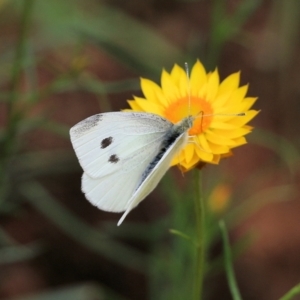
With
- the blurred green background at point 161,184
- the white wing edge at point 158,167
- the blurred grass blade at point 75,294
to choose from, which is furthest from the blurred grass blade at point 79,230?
the white wing edge at point 158,167

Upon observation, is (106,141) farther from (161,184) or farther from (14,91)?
(161,184)

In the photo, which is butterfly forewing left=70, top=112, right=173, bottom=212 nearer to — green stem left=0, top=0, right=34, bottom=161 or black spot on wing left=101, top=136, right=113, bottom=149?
black spot on wing left=101, top=136, right=113, bottom=149

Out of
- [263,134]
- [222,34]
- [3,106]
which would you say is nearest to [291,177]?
[263,134]

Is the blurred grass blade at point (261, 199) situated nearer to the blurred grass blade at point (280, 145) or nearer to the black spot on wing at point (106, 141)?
the blurred grass blade at point (280, 145)

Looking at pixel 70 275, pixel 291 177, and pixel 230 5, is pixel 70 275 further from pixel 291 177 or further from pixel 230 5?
pixel 230 5

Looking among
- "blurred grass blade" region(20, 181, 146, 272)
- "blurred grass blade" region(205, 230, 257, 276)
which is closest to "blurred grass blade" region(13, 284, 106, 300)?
"blurred grass blade" region(20, 181, 146, 272)

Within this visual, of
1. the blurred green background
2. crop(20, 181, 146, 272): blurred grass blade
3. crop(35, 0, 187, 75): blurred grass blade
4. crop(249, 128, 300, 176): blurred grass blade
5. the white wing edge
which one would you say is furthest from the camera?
crop(35, 0, 187, 75): blurred grass blade
